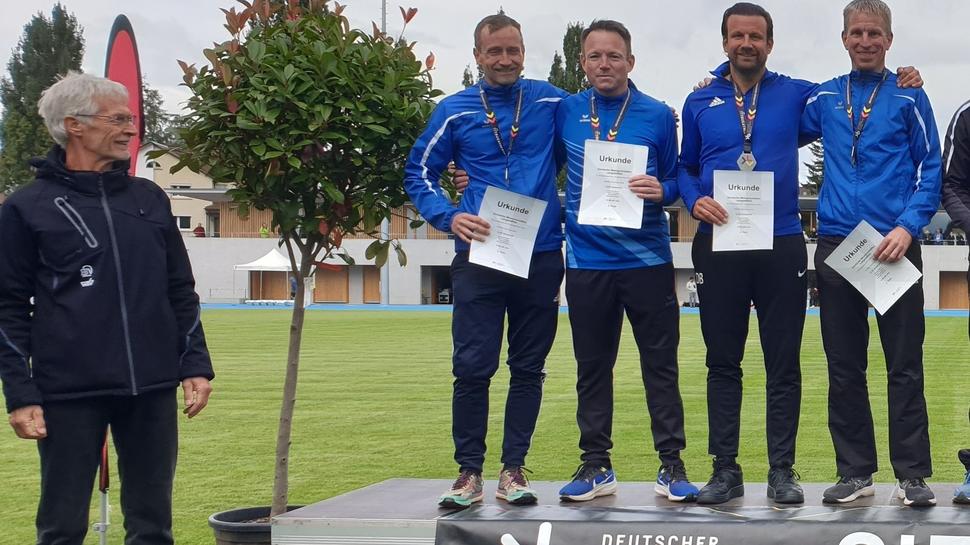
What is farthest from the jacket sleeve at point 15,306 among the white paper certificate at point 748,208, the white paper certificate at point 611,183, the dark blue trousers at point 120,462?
the white paper certificate at point 748,208

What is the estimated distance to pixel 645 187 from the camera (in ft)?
16.4

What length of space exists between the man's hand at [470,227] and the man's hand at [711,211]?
0.92 m

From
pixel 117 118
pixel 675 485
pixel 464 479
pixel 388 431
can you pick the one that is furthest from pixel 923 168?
pixel 388 431

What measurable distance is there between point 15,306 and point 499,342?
2.12m

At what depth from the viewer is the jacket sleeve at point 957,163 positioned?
4.97 meters

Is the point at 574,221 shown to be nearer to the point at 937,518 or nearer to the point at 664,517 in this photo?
the point at 664,517

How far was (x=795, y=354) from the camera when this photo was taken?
508cm

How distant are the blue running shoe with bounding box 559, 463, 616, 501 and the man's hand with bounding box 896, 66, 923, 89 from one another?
83.8 inches

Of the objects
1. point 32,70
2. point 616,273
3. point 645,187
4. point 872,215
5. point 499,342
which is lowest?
point 499,342

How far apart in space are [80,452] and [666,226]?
107 inches

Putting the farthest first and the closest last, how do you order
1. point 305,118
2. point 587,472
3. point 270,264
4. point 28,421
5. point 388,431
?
point 270,264
point 388,431
point 305,118
point 587,472
point 28,421

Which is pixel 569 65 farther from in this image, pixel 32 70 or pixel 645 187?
pixel 645 187

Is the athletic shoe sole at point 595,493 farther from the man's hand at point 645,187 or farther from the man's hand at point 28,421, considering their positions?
the man's hand at point 28,421

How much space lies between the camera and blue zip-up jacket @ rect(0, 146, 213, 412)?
386 centimetres
